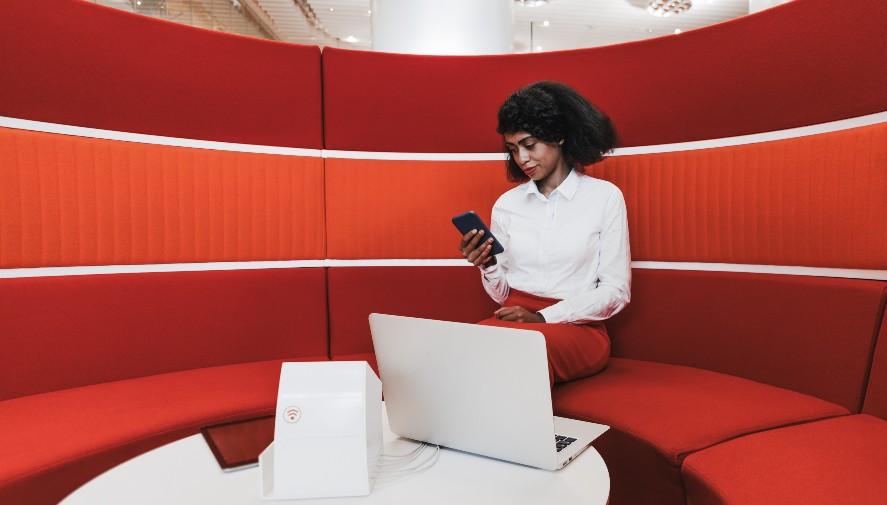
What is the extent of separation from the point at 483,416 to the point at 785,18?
181cm

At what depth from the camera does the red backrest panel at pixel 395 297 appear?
271cm

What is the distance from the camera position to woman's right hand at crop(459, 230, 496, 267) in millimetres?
2135

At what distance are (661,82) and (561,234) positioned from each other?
80cm

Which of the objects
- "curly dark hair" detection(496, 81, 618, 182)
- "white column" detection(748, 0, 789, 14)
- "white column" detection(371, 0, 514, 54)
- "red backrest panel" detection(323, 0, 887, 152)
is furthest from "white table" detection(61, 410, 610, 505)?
"white column" detection(748, 0, 789, 14)

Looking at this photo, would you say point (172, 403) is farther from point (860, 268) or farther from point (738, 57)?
point (738, 57)

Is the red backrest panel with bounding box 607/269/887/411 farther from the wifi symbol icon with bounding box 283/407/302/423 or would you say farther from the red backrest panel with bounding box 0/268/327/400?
the wifi symbol icon with bounding box 283/407/302/423

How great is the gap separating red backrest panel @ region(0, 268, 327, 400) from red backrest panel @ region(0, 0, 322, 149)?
23.1 inches

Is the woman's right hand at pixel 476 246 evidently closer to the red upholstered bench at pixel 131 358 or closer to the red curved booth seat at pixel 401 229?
the red curved booth seat at pixel 401 229

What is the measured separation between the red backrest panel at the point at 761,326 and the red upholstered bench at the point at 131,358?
4.61 ft

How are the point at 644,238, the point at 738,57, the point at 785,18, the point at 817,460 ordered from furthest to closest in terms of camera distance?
the point at 644,238 → the point at 738,57 → the point at 785,18 → the point at 817,460

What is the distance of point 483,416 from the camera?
1202 millimetres

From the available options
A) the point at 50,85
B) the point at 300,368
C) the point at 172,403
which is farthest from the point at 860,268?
the point at 50,85

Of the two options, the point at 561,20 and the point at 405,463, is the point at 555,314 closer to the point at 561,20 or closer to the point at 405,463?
the point at 405,463

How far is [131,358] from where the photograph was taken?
89.3 inches
